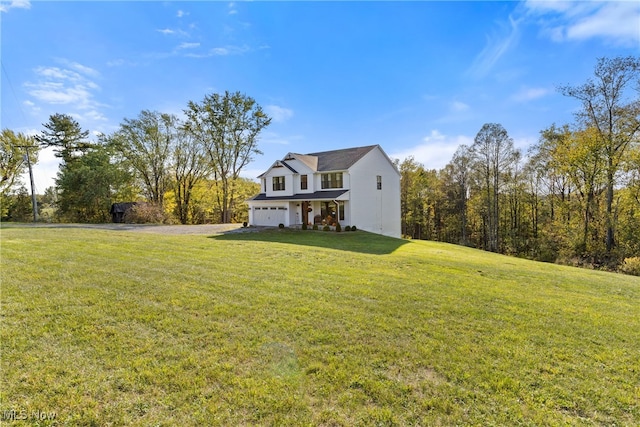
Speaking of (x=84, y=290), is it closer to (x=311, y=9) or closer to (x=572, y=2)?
(x=311, y=9)

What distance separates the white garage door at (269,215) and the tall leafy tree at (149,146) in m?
12.1

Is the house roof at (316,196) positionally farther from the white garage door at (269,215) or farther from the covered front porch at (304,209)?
the white garage door at (269,215)

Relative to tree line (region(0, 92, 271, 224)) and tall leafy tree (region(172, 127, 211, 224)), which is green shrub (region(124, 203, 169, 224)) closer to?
tree line (region(0, 92, 271, 224))

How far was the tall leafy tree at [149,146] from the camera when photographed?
31.9 metres

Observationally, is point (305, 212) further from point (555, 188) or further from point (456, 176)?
point (555, 188)

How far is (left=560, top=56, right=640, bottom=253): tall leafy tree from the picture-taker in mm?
19844

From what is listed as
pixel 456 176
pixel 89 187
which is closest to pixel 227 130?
pixel 89 187

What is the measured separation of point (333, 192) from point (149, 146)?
23357 millimetres

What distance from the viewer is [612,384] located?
346cm

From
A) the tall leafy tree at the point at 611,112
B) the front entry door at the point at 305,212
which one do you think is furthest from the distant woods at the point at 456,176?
the front entry door at the point at 305,212

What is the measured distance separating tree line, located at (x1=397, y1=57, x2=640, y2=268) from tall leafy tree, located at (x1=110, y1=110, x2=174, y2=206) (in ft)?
95.7

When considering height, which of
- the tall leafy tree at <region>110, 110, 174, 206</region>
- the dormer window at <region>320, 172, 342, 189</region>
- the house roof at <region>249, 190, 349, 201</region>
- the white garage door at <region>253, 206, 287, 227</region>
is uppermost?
the tall leafy tree at <region>110, 110, 174, 206</region>

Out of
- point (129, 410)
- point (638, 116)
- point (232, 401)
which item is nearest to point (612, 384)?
point (232, 401)

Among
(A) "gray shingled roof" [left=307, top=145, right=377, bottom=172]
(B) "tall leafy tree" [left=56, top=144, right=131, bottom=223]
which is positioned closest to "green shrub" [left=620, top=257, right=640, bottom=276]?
(A) "gray shingled roof" [left=307, top=145, right=377, bottom=172]
